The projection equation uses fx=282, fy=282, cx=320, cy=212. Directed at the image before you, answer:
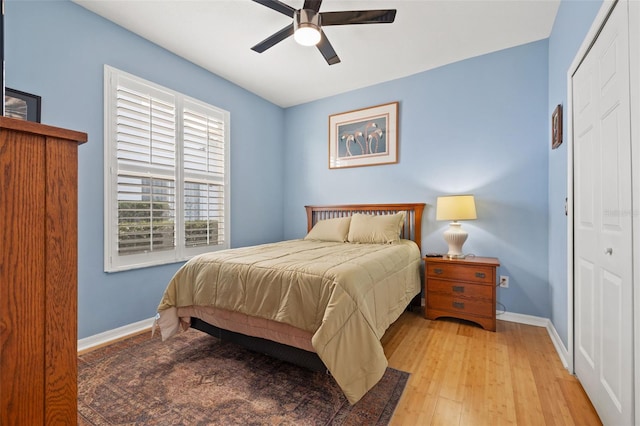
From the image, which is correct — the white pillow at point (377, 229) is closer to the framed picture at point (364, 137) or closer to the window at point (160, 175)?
the framed picture at point (364, 137)

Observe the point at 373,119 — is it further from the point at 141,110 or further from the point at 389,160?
the point at 141,110

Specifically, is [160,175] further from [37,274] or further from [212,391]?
[37,274]

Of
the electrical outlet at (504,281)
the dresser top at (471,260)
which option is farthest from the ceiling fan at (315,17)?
the electrical outlet at (504,281)

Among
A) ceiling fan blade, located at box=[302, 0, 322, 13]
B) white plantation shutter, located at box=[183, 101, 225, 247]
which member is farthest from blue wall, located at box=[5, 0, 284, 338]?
ceiling fan blade, located at box=[302, 0, 322, 13]

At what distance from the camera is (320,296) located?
1.62 meters

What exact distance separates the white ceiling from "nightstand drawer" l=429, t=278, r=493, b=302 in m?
2.41

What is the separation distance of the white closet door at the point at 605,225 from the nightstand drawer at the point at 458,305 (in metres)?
0.78

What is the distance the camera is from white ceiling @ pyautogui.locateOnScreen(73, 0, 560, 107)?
237 centimetres

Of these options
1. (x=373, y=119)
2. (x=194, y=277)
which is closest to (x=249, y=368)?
(x=194, y=277)

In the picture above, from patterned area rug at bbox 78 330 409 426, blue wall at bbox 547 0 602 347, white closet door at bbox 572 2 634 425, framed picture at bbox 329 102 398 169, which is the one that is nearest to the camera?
white closet door at bbox 572 2 634 425

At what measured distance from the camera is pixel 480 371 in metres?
1.94

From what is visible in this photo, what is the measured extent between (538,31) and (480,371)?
3062 millimetres

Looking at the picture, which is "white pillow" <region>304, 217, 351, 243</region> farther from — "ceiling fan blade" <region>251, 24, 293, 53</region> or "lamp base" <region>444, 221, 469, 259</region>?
"ceiling fan blade" <region>251, 24, 293, 53</region>

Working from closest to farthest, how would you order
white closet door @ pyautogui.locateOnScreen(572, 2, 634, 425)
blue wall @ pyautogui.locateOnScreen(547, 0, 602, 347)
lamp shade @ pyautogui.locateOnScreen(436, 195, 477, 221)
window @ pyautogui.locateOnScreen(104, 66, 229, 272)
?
1. white closet door @ pyautogui.locateOnScreen(572, 2, 634, 425)
2. blue wall @ pyautogui.locateOnScreen(547, 0, 602, 347)
3. window @ pyautogui.locateOnScreen(104, 66, 229, 272)
4. lamp shade @ pyautogui.locateOnScreen(436, 195, 477, 221)
